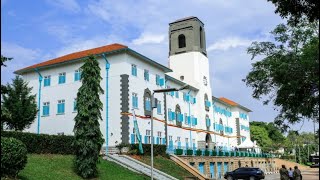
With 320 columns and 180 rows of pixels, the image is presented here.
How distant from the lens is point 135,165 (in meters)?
31.9

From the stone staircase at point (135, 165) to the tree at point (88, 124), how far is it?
465cm

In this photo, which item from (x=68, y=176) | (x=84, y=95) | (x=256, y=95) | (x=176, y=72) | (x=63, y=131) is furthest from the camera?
(x=176, y=72)

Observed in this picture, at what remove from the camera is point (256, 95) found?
1812 centimetres

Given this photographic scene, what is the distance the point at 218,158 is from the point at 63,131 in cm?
2093

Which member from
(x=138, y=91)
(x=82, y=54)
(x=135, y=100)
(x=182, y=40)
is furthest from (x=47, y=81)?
(x=182, y=40)

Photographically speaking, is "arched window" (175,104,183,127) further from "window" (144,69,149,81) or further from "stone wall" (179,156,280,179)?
"window" (144,69,149,81)

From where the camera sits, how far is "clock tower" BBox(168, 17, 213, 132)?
57125mm

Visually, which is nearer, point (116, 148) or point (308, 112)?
point (308, 112)

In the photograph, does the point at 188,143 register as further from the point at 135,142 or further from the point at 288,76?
the point at 288,76

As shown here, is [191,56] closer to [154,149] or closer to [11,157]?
[154,149]

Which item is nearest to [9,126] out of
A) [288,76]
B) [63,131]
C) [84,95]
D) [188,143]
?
[63,131]

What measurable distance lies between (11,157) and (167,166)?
18822 mm

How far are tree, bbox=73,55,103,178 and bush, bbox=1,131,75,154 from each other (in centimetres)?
322

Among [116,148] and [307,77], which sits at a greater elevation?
[307,77]
